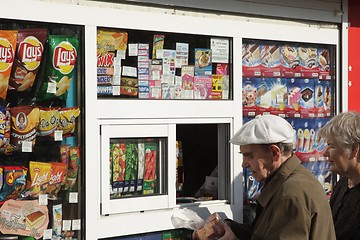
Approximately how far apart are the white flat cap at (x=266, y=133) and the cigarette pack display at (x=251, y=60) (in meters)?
1.70

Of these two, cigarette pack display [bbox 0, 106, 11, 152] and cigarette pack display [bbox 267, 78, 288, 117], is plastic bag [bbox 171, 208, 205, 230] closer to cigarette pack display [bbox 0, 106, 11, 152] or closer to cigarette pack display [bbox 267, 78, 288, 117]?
cigarette pack display [bbox 267, 78, 288, 117]

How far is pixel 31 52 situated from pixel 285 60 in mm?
2290

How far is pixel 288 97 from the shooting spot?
17.7 feet

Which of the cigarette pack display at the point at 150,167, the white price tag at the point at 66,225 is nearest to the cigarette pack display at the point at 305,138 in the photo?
the cigarette pack display at the point at 150,167

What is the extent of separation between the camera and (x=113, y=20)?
430 cm

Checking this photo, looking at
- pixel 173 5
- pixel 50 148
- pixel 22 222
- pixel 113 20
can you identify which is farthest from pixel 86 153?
pixel 173 5

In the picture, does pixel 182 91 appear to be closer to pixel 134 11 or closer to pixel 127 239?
pixel 134 11

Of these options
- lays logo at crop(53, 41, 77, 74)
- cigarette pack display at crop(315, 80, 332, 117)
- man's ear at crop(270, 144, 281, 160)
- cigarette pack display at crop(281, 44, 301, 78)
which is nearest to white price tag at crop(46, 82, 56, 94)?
lays logo at crop(53, 41, 77, 74)

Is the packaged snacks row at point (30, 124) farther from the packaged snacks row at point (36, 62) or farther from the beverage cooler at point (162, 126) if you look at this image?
the beverage cooler at point (162, 126)

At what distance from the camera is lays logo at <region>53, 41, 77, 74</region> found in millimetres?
4098

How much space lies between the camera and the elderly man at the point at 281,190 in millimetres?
3023

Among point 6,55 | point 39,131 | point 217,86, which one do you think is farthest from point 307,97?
point 6,55

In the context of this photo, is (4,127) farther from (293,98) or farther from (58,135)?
(293,98)

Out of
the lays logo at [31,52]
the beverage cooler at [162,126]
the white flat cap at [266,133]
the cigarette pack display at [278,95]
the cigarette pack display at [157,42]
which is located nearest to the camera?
the white flat cap at [266,133]
